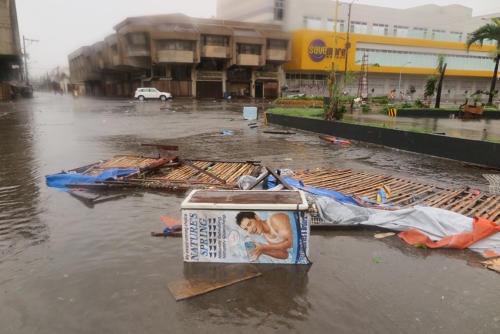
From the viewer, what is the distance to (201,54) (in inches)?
1908

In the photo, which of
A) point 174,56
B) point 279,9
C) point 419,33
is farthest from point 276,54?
point 419,33

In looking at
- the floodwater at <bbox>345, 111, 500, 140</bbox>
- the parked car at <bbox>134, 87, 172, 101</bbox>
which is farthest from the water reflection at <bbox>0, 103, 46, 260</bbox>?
the parked car at <bbox>134, 87, 172, 101</bbox>

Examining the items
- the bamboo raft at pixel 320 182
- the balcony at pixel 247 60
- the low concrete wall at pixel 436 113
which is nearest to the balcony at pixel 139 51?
the balcony at pixel 247 60

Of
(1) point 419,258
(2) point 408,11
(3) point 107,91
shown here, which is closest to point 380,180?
(1) point 419,258

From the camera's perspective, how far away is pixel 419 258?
13.2 feet

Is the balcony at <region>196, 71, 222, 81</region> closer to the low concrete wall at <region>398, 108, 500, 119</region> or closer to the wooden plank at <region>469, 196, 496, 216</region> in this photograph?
the low concrete wall at <region>398, 108, 500, 119</region>

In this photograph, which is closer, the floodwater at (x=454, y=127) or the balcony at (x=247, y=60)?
the floodwater at (x=454, y=127)

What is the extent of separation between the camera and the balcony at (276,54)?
166ft

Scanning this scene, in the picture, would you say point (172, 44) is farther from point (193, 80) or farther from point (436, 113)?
point (436, 113)

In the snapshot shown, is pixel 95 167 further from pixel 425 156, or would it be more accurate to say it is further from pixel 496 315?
pixel 425 156

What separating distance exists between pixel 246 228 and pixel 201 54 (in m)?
48.4

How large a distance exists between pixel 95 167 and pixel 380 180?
642cm

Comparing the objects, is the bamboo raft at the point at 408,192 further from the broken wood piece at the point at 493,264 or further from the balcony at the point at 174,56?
the balcony at the point at 174,56

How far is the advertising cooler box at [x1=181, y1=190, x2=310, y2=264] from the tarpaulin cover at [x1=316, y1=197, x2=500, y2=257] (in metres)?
1.39
